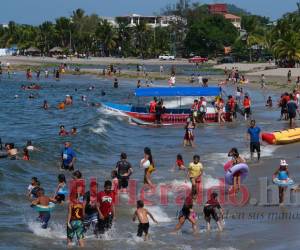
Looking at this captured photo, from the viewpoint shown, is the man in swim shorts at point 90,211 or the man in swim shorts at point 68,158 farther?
the man in swim shorts at point 68,158

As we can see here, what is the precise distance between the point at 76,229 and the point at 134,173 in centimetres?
783

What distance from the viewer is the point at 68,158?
19.4 metres

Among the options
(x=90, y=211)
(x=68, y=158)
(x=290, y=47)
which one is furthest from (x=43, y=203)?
(x=290, y=47)

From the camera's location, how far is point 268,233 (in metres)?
13.2

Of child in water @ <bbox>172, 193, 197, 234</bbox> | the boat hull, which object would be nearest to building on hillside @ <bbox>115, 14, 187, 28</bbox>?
the boat hull

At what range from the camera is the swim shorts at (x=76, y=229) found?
1219 cm

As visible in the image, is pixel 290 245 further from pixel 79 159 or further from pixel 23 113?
pixel 23 113

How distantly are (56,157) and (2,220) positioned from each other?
864 cm

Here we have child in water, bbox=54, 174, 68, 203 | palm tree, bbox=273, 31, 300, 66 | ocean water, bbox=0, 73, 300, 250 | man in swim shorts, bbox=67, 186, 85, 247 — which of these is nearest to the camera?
man in swim shorts, bbox=67, 186, 85, 247

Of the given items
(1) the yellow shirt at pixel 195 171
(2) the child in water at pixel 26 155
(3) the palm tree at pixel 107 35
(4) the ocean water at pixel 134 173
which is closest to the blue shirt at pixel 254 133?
(4) the ocean water at pixel 134 173

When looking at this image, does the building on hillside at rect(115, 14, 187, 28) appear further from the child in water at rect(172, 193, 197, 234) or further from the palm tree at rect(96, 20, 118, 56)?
the child in water at rect(172, 193, 197, 234)

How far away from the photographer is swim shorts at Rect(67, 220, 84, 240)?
40.0 feet

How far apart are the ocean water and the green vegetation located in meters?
65.8

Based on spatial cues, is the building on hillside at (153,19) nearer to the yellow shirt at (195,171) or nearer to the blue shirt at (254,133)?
the blue shirt at (254,133)
